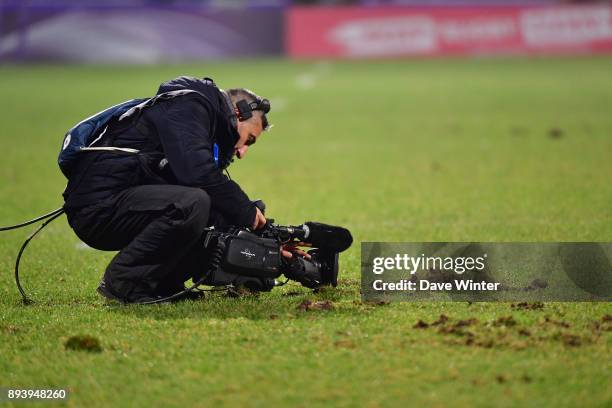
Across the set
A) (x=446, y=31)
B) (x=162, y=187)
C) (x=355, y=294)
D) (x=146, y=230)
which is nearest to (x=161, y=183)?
(x=162, y=187)

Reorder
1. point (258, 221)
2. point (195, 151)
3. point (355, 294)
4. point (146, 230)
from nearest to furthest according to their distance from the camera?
point (195, 151) → point (146, 230) → point (258, 221) → point (355, 294)

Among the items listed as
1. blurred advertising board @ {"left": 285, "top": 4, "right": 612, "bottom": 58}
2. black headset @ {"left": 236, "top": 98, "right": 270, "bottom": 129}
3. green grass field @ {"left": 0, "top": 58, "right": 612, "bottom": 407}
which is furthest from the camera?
blurred advertising board @ {"left": 285, "top": 4, "right": 612, "bottom": 58}

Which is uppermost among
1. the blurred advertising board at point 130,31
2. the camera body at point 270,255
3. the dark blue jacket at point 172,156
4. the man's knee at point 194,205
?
the blurred advertising board at point 130,31

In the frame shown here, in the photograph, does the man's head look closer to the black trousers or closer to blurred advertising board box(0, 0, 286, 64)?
the black trousers

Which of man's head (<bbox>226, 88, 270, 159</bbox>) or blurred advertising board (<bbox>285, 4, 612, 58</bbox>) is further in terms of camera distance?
blurred advertising board (<bbox>285, 4, 612, 58</bbox>)

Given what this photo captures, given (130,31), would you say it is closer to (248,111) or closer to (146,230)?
(248,111)

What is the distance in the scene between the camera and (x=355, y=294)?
680cm

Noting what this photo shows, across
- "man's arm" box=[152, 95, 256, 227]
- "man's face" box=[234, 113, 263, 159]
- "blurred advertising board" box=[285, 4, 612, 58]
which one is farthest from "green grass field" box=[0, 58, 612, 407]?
"blurred advertising board" box=[285, 4, 612, 58]

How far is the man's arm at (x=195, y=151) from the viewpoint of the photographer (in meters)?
6.24

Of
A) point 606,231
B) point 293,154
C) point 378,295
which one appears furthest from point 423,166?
point 378,295

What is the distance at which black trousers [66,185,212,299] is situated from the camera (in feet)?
20.7

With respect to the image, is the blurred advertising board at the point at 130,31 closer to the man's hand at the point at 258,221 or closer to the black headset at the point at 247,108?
the black headset at the point at 247,108

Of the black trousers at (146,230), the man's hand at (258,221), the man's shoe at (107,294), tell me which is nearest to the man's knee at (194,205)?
the black trousers at (146,230)

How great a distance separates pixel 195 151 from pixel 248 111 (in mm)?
495
